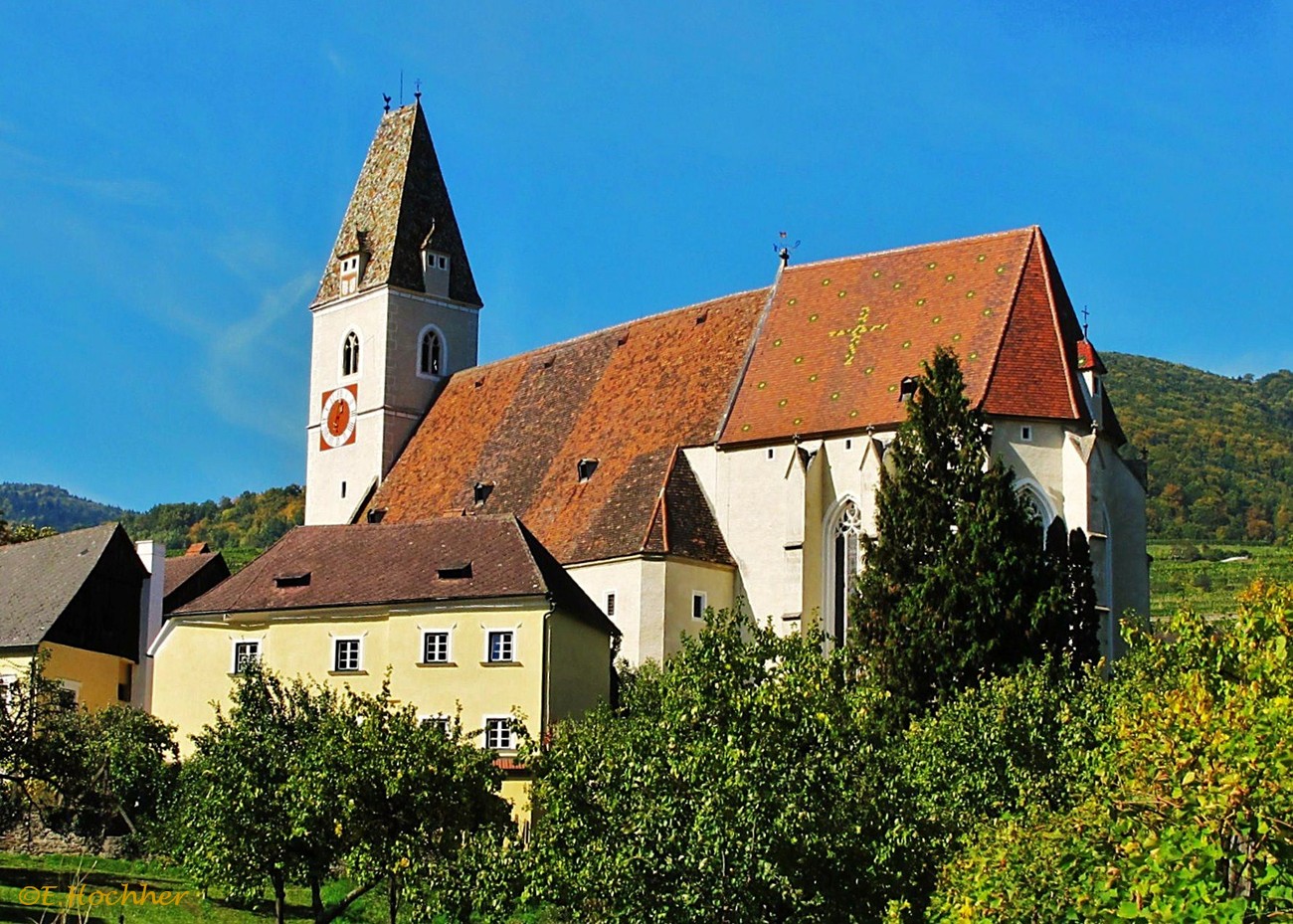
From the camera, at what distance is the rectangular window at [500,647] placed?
145ft

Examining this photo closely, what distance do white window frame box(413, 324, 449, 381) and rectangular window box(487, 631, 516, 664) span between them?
2567 centimetres

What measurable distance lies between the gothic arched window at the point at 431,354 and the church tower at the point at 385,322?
1.4 inches

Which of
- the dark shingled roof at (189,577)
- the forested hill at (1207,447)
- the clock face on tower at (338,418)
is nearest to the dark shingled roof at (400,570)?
the dark shingled roof at (189,577)

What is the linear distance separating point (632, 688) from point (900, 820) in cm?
1346

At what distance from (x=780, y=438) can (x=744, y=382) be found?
3.00 meters

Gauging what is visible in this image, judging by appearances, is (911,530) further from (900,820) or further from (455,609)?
(900,820)

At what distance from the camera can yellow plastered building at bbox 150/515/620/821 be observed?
44.0 metres

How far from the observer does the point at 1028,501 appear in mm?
45156

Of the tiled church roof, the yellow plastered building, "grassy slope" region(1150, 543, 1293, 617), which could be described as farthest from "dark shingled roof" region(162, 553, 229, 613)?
"grassy slope" region(1150, 543, 1293, 617)

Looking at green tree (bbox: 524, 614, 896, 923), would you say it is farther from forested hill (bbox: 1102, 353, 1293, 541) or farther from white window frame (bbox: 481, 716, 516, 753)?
forested hill (bbox: 1102, 353, 1293, 541)

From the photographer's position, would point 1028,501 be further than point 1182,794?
Yes

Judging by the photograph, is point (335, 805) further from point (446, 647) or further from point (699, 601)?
point (699, 601)

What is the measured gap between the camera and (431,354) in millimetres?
69250

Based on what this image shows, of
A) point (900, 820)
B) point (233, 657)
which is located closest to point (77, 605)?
point (233, 657)
